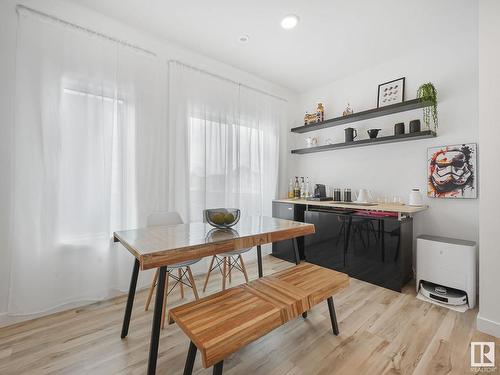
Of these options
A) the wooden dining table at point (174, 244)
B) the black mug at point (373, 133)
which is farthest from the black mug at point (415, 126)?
the wooden dining table at point (174, 244)

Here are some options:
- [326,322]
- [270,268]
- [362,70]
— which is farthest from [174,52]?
[326,322]

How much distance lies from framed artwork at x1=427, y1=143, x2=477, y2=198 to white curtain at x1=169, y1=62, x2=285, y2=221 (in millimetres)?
2007

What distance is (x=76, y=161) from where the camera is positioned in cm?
209

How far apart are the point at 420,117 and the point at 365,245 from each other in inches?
65.7

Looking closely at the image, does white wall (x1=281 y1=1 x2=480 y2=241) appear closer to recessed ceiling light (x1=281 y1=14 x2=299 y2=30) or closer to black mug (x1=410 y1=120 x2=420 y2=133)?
A: black mug (x1=410 y1=120 x2=420 y2=133)

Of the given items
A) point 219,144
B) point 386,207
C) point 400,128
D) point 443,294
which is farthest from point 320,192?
point 443,294

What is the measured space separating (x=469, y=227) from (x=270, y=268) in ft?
7.40

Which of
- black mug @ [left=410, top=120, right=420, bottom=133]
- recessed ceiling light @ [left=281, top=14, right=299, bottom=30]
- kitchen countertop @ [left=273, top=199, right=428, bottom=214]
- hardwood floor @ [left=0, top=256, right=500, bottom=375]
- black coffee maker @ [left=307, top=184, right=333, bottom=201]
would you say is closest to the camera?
hardwood floor @ [left=0, top=256, right=500, bottom=375]

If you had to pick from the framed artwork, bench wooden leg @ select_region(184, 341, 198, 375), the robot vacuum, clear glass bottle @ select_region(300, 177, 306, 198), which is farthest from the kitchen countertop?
bench wooden leg @ select_region(184, 341, 198, 375)

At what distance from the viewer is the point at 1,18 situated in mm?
1824

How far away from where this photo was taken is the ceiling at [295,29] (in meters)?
2.09

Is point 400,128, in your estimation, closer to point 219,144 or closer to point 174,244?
point 219,144

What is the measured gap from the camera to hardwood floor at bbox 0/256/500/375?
4.66 ft

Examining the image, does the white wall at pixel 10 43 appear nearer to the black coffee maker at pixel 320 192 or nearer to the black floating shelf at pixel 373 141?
the black floating shelf at pixel 373 141
